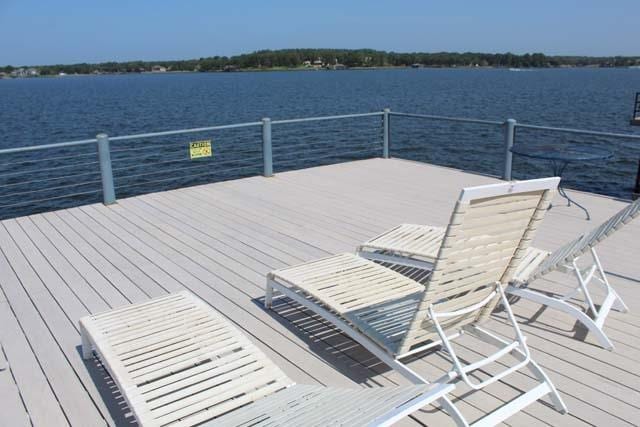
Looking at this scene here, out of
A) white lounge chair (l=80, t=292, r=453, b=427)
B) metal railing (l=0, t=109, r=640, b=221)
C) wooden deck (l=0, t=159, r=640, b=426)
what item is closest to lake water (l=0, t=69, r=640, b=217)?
metal railing (l=0, t=109, r=640, b=221)

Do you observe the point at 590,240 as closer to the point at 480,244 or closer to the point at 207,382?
the point at 480,244

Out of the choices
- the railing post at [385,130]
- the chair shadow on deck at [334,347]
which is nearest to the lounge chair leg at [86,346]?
the chair shadow on deck at [334,347]

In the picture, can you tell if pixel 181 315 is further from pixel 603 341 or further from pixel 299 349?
pixel 603 341

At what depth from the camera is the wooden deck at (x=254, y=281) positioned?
2.71 metres

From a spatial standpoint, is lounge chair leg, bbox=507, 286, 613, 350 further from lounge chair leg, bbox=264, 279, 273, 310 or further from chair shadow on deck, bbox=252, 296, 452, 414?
lounge chair leg, bbox=264, 279, 273, 310

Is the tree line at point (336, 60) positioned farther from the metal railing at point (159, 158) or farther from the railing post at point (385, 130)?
the railing post at point (385, 130)

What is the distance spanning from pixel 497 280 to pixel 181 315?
5.53ft

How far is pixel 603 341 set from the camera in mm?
3074

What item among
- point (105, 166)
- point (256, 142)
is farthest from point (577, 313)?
point (256, 142)

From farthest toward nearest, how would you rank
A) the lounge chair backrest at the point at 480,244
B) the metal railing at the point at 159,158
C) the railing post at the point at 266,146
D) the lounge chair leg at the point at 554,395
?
the railing post at the point at 266,146, the metal railing at the point at 159,158, the lounge chair leg at the point at 554,395, the lounge chair backrest at the point at 480,244

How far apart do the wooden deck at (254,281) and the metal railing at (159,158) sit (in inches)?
23.5

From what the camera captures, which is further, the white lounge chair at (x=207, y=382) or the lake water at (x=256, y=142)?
the lake water at (x=256, y=142)

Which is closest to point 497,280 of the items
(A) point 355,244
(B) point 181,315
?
(B) point 181,315

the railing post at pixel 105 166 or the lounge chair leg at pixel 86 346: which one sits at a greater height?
the railing post at pixel 105 166
